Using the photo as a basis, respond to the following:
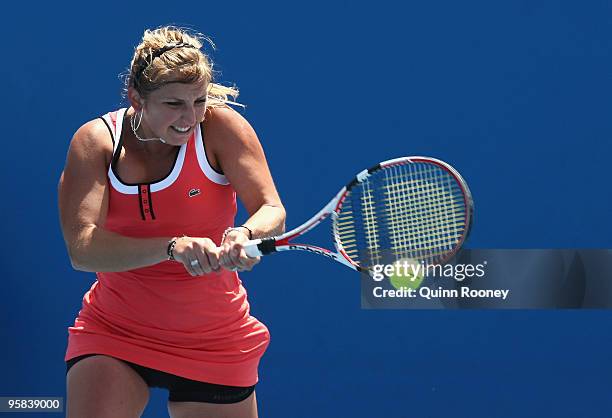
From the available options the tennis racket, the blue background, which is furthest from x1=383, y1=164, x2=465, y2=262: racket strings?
the blue background

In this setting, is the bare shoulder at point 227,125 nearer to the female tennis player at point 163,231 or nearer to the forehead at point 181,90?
the female tennis player at point 163,231

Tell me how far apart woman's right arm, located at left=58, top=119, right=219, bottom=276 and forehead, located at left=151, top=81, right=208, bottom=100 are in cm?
22

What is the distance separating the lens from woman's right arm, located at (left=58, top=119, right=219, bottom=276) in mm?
2688

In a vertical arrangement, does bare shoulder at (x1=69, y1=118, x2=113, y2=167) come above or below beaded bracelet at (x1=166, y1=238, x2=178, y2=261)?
above

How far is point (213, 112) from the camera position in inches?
113

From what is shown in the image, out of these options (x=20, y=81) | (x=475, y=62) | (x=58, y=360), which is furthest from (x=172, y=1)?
(x=58, y=360)

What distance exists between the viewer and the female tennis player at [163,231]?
2705 millimetres

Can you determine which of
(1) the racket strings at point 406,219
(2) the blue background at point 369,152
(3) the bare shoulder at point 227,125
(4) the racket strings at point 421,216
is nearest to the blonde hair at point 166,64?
(3) the bare shoulder at point 227,125

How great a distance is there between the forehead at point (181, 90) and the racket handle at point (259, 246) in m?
0.40

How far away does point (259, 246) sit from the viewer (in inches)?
101

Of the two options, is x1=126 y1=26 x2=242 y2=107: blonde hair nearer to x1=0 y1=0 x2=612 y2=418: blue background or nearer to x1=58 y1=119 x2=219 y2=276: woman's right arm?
x1=58 y1=119 x2=219 y2=276: woman's right arm

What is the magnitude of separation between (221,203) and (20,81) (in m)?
1.94

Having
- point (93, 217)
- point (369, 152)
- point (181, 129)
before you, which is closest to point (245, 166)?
point (181, 129)

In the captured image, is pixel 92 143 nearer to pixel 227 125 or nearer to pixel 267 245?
pixel 227 125
